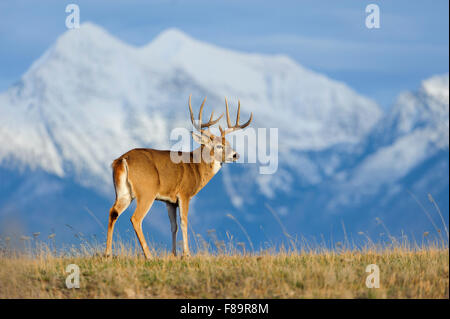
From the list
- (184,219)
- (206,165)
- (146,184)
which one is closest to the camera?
(146,184)

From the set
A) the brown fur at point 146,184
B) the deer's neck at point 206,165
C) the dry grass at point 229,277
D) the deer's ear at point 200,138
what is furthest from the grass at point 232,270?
the deer's ear at point 200,138

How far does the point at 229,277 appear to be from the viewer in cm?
998

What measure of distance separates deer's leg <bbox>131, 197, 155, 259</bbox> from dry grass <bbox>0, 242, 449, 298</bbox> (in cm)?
27

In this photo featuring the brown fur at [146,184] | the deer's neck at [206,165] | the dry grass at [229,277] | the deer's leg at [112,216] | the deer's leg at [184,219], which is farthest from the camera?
the deer's neck at [206,165]

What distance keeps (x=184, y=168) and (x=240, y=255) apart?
2319 mm

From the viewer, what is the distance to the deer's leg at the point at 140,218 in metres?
12.1

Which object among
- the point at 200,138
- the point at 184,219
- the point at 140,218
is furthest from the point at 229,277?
the point at 200,138

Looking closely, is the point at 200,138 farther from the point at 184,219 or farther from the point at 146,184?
the point at 146,184

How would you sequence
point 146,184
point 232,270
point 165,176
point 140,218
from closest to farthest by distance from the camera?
point 232,270
point 140,218
point 146,184
point 165,176

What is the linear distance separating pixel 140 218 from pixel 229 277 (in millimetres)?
2867

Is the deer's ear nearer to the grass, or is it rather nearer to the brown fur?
the brown fur

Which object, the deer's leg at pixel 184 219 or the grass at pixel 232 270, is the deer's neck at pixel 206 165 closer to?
the deer's leg at pixel 184 219

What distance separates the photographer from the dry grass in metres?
9.37

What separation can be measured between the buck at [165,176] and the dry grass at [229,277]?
0.87 meters
